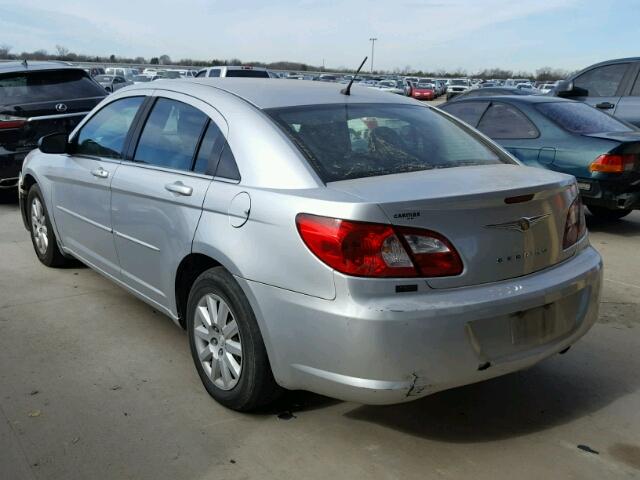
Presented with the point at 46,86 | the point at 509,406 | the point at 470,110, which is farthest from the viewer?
the point at 46,86

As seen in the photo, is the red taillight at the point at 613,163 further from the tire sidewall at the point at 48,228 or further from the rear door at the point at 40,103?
the rear door at the point at 40,103

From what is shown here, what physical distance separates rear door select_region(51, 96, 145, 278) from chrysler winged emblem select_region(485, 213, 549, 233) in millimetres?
2458

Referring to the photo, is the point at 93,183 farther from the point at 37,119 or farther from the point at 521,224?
the point at 37,119

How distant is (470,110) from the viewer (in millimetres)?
7641

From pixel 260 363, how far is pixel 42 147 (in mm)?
2852

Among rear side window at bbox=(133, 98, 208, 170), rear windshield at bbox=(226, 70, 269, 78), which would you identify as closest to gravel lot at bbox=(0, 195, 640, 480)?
rear side window at bbox=(133, 98, 208, 170)

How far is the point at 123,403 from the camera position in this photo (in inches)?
125

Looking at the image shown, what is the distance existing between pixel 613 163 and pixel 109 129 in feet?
15.8

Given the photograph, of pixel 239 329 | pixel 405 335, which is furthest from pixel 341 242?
pixel 239 329

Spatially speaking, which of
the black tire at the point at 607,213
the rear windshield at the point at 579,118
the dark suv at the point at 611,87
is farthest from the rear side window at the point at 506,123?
the dark suv at the point at 611,87

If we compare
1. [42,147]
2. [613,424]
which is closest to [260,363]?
[613,424]

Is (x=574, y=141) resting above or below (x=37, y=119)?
below

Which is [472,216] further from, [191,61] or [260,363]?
[191,61]

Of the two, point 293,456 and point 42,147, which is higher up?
point 42,147
